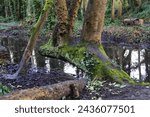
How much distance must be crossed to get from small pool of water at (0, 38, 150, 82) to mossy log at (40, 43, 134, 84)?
36 centimetres

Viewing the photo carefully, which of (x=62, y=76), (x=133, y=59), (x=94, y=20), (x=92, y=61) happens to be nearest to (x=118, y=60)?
(x=133, y=59)

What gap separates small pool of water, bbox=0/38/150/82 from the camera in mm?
15828

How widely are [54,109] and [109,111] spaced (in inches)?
42.5

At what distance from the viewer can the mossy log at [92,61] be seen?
42.9 feet

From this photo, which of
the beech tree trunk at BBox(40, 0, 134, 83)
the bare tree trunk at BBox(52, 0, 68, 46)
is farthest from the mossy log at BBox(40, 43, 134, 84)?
the bare tree trunk at BBox(52, 0, 68, 46)

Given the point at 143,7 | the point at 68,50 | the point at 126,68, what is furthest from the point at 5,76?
the point at 143,7

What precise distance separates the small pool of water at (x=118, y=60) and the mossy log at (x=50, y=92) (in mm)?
3488

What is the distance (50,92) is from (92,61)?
4.68 m

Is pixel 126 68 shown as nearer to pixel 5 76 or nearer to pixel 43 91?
pixel 5 76

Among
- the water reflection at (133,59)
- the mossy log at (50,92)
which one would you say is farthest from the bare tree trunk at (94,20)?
the mossy log at (50,92)

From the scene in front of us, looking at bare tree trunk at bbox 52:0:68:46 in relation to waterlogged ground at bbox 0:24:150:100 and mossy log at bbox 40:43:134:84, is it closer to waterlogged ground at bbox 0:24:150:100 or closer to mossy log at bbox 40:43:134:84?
mossy log at bbox 40:43:134:84

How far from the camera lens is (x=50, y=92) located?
991cm

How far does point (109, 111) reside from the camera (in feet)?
23.2

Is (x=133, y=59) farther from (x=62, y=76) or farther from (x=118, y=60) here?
(x=62, y=76)
